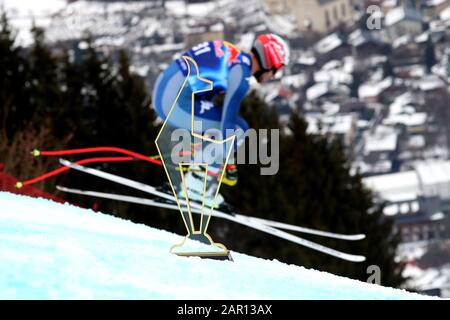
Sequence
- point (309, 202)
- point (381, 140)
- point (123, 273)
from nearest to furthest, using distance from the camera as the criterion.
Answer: point (123, 273)
point (309, 202)
point (381, 140)

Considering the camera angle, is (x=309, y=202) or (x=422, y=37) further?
(x=422, y=37)

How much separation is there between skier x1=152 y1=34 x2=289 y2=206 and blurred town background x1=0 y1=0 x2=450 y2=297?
79592 millimetres

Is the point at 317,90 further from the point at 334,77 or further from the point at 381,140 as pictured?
the point at 381,140

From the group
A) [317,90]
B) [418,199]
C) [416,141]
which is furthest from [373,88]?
[418,199]

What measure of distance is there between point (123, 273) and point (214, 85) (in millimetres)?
3438

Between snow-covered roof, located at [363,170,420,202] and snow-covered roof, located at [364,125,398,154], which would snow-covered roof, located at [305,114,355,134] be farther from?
snow-covered roof, located at [363,170,420,202]

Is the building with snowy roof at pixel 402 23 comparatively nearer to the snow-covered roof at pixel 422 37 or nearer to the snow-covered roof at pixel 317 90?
the snow-covered roof at pixel 422 37

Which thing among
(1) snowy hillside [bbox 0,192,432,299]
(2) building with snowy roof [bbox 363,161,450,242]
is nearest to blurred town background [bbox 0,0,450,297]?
(2) building with snowy roof [bbox 363,161,450,242]

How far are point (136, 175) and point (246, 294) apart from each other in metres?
23.3

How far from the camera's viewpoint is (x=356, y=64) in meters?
127

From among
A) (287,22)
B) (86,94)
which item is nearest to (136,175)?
(86,94)

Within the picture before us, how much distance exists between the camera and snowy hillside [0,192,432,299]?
3.62 m
